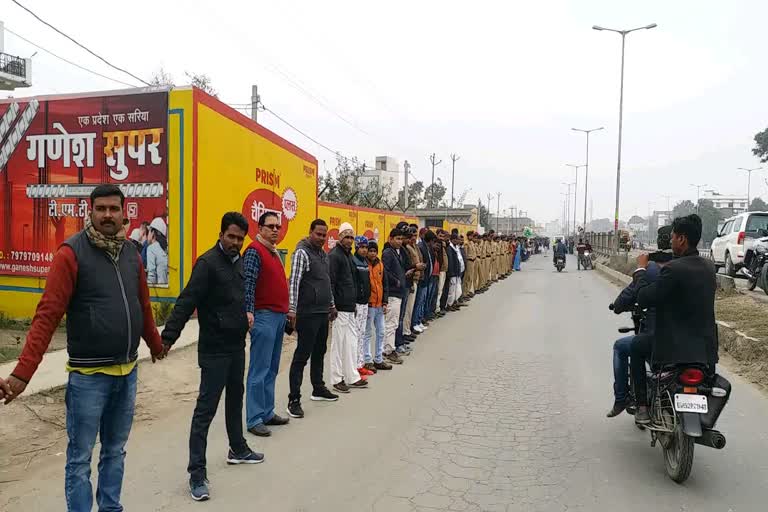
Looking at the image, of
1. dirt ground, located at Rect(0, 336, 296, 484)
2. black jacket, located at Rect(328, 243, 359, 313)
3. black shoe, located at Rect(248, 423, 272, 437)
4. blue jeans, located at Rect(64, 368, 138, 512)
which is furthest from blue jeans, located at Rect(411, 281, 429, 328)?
blue jeans, located at Rect(64, 368, 138, 512)

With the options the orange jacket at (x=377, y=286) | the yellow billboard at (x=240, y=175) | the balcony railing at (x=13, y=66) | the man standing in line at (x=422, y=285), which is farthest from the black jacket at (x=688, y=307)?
the balcony railing at (x=13, y=66)

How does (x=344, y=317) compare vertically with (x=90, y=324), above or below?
below

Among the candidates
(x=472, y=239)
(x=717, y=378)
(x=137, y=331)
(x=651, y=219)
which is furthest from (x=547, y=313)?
(x=651, y=219)

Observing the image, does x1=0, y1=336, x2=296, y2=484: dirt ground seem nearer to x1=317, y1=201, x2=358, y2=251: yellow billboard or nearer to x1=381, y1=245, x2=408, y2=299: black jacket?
x1=381, y1=245, x2=408, y2=299: black jacket

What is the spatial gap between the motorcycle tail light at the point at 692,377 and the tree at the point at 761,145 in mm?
63668

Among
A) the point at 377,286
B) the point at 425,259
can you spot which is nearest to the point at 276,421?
the point at 377,286

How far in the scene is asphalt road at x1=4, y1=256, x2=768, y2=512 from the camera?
3.76 m

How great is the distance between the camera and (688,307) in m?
4.16

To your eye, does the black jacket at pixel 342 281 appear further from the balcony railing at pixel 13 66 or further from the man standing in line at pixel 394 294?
the balcony railing at pixel 13 66

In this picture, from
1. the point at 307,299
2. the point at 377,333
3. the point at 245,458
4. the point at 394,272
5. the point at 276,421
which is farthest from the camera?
the point at 394,272

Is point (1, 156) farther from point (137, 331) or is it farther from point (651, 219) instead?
point (651, 219)

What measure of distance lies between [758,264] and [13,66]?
167 ft

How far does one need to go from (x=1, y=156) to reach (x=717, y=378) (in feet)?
37.8

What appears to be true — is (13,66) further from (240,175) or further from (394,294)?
(394,294)
